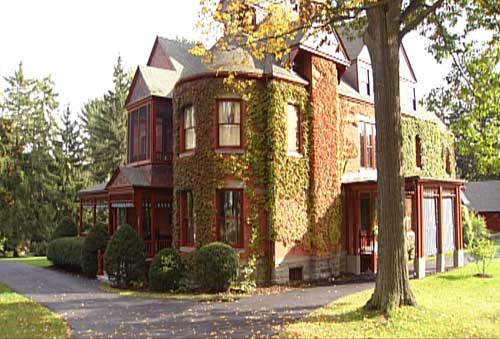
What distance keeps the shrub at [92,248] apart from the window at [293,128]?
888 centimetres

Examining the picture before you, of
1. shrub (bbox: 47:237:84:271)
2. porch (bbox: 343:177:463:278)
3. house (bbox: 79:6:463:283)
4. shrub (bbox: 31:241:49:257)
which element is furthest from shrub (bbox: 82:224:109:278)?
shrub (bbox: 31:241:49:257)

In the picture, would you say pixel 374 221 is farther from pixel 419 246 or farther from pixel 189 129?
pixel 189 129

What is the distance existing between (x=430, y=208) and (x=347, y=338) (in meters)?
15.4

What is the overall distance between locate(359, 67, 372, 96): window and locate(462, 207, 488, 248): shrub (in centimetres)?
1059

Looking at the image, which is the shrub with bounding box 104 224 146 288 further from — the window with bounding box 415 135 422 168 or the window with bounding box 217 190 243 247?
the window with bounding box 415 135 422 168

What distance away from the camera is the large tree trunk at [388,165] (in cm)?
1134

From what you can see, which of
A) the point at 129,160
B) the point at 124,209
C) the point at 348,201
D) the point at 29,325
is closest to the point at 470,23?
the point at 348,201

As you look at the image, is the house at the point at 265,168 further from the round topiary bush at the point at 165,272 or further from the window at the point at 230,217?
the round topiary bush at the point at 165,272

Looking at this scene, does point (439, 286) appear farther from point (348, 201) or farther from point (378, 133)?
point (378, 133)

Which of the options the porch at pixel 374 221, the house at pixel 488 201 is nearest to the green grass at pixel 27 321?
the porch at pixel 374 221

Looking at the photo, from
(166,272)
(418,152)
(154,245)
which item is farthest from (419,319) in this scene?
(418,152)

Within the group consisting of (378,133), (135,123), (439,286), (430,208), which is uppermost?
(135,123)

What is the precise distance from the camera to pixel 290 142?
18.0m

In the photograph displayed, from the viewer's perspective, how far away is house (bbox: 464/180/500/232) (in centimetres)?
4938
